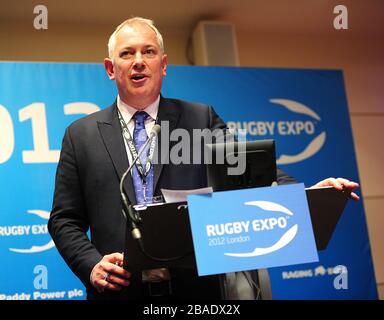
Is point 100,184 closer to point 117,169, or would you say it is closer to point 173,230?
point 117,169

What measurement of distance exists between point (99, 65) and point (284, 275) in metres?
2.15

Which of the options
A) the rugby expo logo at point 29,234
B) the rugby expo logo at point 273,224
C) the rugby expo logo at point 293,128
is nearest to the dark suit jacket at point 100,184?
the rugby expo logo at point 273,224

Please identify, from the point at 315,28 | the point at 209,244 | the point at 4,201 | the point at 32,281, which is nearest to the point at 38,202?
the point at 4,201

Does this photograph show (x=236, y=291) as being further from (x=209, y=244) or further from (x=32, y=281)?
(x=32, y=281)

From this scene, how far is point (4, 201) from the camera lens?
3.61 meters

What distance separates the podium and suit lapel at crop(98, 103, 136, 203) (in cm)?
46

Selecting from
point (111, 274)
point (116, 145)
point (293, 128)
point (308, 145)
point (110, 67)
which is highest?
point (293, 128)

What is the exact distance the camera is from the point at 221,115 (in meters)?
4.21

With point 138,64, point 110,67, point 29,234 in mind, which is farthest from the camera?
point 29,234

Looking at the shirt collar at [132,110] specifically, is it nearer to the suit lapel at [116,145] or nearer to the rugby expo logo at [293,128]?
the suit lapel at [116,145]

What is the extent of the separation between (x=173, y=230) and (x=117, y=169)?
0.58m

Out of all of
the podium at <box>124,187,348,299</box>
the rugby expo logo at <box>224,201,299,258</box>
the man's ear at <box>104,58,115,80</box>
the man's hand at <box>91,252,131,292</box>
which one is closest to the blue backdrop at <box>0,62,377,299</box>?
the man's ear at <box>104,58,115,80</box>

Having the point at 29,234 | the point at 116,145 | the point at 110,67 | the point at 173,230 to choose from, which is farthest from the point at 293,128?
the point at 173,230

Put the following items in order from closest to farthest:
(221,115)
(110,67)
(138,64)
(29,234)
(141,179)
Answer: (141,179) < (138,64) < (110,67) < (29,234) < (221,115)
